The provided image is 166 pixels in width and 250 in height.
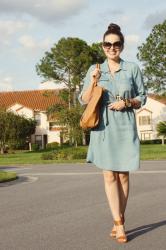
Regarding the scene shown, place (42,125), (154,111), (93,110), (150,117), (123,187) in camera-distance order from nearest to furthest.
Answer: (93,110) < (123,187) < (42,125) < (150,117) < (154,111)

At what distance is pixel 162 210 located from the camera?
8039 millimetres

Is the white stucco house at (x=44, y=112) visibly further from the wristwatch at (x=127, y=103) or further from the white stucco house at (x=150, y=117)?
the wristwatch at (x=127, y=103)

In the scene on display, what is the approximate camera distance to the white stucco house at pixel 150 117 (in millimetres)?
88250

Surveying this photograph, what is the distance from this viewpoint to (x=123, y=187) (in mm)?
5914

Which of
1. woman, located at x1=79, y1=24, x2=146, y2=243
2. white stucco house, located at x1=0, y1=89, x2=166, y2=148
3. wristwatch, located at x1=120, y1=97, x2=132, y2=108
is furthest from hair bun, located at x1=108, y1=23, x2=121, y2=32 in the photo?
white stucco house, located at x1=0, y1=89, x2=166, y2=148

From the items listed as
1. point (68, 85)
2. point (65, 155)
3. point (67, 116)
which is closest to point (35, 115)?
point (68, 85)

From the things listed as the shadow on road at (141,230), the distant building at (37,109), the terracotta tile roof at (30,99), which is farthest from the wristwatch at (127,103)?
the terracotta tile roof at (30,99)

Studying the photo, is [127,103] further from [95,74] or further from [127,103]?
[95,74]

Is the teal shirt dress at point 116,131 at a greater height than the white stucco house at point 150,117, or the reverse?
the white stucco house at point 150,117

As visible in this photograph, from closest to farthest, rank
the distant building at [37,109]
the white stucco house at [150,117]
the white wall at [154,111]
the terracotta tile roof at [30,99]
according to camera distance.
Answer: the distant building at [37,109] < the terracotta tile roof at [30,99] < the white stucco house at [150,117] < the white wall at [154,111]

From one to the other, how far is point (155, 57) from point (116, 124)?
52765 mm

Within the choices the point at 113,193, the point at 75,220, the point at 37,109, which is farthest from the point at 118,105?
the point at 37,109

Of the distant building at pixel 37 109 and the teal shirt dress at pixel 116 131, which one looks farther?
the distant building at pixel 37 109

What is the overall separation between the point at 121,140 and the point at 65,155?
28.4m
